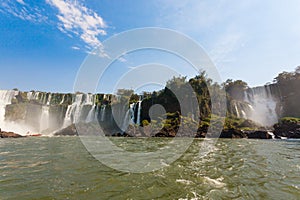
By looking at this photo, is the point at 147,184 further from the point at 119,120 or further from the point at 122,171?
the point at 119,120

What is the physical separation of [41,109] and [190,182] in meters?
46.5

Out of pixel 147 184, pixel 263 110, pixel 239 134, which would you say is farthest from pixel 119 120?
pixel 147 184

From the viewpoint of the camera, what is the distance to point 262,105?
43.8 meters

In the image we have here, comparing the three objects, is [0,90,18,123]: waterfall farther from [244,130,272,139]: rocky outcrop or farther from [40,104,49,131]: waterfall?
[244,130,272,139]: rocky outcrop

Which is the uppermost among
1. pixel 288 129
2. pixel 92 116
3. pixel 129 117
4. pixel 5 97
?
pixel 5 97

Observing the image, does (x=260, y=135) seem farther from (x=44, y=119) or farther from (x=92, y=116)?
(x=44, y=119)

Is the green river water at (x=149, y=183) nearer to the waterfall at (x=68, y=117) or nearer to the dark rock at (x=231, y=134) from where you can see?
the dark rock at (x=231, y=134)

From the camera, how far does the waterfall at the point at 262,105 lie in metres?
42.1

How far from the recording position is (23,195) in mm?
4203

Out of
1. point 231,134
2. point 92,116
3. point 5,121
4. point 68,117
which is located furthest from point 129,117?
point 5,121

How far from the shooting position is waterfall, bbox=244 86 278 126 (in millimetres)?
42056

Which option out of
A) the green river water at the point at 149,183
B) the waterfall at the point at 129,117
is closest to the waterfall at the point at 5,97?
the waterfall at the point at 129,117

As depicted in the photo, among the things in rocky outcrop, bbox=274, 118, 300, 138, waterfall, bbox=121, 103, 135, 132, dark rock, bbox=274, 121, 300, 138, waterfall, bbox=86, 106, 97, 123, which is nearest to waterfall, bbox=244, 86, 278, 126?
rocky outcrop, bbox=274, 118, 300, 138

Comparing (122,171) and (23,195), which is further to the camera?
(122,171)
